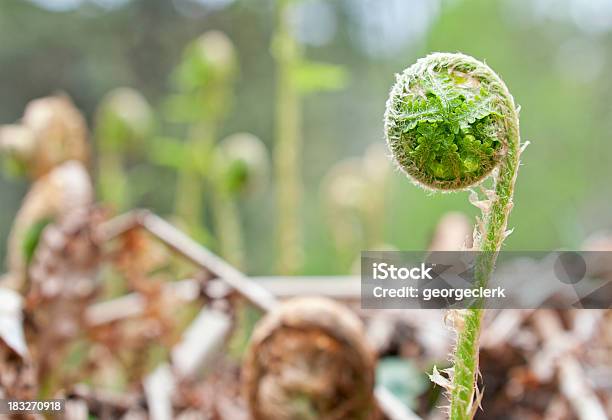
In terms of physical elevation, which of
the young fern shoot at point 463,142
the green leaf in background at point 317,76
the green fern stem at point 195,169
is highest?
the young fern shoot at point 463,142

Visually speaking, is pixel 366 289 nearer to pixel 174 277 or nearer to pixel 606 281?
pixel 606 281

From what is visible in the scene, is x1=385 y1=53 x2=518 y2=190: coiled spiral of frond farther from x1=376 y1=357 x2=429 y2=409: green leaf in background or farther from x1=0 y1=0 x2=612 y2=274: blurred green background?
x1=0 y1=0 x2=612 y2=274: blurred green background

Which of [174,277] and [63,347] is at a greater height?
[63,347]

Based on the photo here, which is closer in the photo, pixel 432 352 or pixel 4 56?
pixel 432 352

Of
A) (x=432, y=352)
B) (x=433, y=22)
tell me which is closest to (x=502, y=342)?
(x=432, y=352)

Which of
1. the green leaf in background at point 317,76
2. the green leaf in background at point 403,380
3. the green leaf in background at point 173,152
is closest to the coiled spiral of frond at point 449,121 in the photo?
the green leaf in background at point 403,380

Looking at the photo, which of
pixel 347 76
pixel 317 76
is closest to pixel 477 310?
pixel 317 76

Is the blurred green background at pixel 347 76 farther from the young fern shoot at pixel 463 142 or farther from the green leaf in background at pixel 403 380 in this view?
the young fern shoot at pixel 463 142

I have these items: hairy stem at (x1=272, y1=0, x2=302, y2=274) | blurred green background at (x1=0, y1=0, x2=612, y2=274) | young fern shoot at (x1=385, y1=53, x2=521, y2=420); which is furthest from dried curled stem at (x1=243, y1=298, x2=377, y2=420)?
blurred green background at (x1=0, y1=0, x2=612, y2=274)
